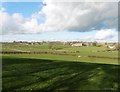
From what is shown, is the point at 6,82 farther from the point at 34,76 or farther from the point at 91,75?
the point at 91,75

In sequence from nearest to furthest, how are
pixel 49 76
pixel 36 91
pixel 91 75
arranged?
1. pixel 36 91
2. pixel 49 76
3. pixel 91 75

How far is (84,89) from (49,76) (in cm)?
444

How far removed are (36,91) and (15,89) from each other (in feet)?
4.74

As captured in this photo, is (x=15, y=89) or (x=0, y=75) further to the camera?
(x=0, y=75)

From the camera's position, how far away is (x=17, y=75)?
19.6 meters

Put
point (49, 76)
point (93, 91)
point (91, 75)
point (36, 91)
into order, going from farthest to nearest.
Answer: point (91, 75), point (49, 76), point (93, 91), point (36, 91)

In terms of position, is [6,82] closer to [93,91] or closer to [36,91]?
[36,91]

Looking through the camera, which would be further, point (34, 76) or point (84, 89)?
point (34, 76)

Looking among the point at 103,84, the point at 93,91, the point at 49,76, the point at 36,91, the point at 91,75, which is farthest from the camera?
the point at 91,75

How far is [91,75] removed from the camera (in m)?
21.7

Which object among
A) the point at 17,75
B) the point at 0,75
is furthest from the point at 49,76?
the point at 0,75

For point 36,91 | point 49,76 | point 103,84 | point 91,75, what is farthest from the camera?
point 91,75

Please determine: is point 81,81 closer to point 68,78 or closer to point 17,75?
point 68,78

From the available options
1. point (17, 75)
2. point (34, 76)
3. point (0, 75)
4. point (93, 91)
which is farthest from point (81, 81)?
point (0, 75)
